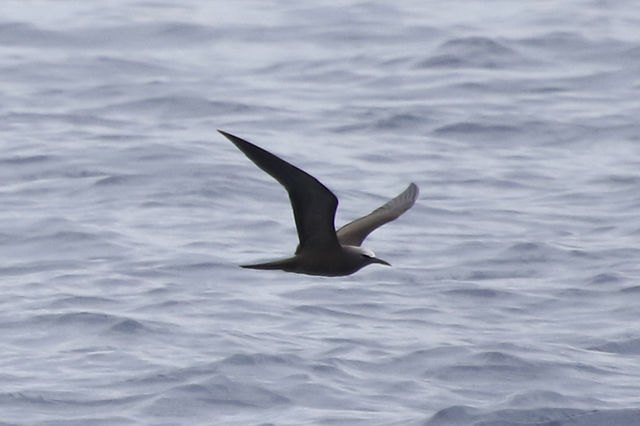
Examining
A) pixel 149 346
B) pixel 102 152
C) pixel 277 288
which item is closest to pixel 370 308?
pixel 277 288

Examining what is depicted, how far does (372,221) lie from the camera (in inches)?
366

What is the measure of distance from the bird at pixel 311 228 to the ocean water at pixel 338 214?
5.56 feet

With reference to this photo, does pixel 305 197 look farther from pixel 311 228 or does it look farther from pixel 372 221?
pixel 372 221

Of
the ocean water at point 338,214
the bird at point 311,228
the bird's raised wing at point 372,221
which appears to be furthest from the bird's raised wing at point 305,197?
the ocean water at point 338,214

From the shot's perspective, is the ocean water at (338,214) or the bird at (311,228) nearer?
the bird at (311,228)

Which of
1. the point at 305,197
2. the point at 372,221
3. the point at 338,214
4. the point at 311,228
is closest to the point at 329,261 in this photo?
the point at 311,228

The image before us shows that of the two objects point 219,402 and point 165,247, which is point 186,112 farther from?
point 219,402

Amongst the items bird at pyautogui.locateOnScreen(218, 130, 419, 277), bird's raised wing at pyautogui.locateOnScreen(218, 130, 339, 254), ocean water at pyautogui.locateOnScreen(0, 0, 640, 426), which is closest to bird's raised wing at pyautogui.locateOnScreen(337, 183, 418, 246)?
bird at pyautogui.locateOnScreen(218, 130, 419, 277)

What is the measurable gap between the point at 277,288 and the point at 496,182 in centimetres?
346

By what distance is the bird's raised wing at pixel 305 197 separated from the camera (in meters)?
7.64

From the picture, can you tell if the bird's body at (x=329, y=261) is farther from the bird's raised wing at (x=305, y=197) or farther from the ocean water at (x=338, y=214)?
the ocean water at (x=338, y=214)

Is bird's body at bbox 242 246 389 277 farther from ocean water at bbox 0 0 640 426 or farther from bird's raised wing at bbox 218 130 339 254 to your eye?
ocean water at bbox 0 0 640 426

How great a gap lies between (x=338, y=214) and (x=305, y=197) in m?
5.96

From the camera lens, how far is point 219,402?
10250 mm
